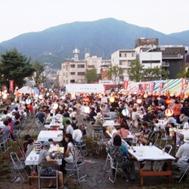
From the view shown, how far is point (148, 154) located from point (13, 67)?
4974cm

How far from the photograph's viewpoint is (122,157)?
36.8 ft

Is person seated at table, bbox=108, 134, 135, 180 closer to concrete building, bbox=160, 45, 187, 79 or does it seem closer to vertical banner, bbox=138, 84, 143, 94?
vertical banner, bbox=138, 84, 143, 94

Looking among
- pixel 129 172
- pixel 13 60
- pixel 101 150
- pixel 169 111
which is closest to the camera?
pixel 129 172

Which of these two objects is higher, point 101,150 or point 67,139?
point 67,139

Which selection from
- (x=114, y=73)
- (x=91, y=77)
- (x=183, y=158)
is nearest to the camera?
(x=183, y=158)

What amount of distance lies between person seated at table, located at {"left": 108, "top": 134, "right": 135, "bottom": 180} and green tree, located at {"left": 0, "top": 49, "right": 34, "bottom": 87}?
48376 mm

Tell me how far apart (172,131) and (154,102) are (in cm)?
1262

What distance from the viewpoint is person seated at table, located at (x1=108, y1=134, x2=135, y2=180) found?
1119 centimetres

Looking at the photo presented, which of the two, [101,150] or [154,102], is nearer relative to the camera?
[101,150]

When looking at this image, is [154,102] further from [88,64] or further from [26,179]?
[88,64]

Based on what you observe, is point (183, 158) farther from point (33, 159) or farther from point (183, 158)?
point (33, 159)

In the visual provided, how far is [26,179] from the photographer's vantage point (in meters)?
11.5

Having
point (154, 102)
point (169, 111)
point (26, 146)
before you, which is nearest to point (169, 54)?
point (154, 102)

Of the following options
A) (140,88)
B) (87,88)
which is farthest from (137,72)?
(140,88)
